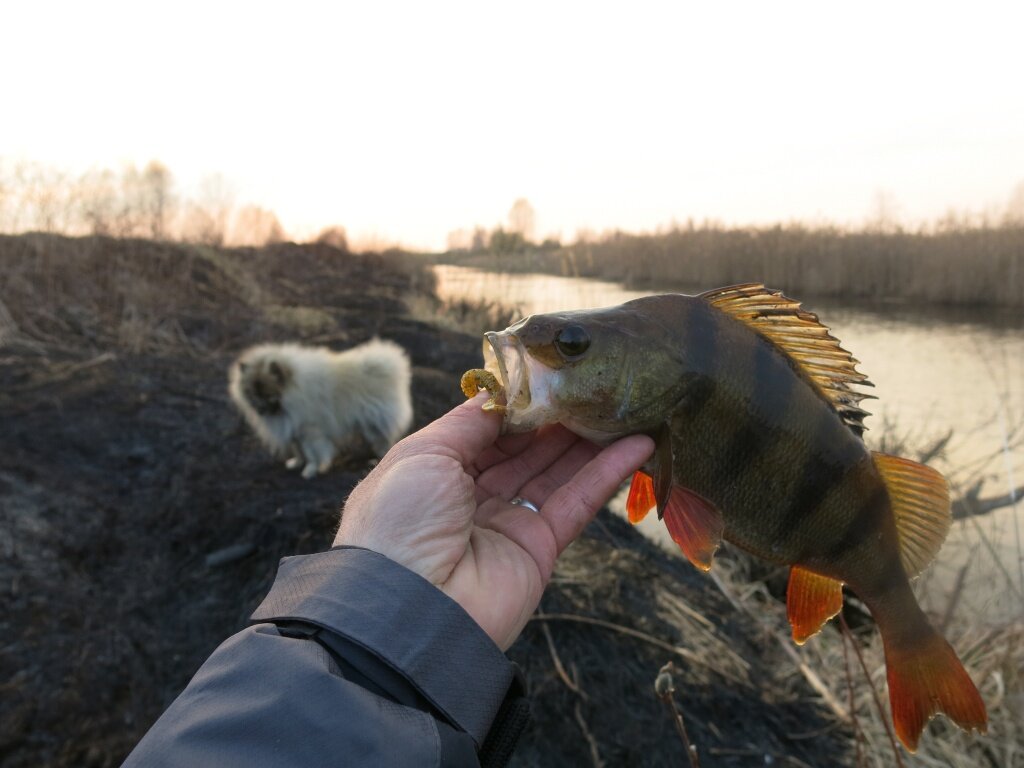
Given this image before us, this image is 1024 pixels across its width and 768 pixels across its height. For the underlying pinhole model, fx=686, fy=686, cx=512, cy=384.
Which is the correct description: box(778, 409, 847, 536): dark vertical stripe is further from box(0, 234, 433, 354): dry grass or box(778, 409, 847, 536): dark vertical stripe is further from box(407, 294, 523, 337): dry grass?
box(407, 294, 523, 337): dry grass

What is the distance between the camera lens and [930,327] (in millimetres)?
13648

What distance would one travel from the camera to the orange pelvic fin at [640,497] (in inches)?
81.7

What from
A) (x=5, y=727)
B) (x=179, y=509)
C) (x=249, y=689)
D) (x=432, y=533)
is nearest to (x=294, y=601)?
(x=249, y=689)

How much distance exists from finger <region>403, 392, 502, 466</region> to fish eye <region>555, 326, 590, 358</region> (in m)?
0.35

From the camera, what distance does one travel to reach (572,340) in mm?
1781

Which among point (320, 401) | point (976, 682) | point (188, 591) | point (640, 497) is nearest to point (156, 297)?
point (320, 401)

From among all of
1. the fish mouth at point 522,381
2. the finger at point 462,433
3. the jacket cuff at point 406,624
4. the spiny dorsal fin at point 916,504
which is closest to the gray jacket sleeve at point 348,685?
the jacket cuff at point 406,624

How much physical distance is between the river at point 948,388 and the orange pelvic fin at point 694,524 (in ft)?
8.97

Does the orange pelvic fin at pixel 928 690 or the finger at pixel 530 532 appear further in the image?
the finger at pixel 530 532

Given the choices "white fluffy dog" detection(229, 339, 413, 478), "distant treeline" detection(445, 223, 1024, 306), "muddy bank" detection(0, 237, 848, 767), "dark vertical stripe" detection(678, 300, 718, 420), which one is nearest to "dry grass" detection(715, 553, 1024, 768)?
"muddy bank" detection(0, 237, 848, 767)

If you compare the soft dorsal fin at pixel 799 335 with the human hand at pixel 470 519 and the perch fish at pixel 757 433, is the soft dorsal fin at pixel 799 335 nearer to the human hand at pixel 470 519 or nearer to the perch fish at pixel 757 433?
the perch fish at pixel 757 433

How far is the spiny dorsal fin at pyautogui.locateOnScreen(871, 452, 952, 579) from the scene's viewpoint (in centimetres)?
191

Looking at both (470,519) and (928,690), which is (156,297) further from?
(928,690)

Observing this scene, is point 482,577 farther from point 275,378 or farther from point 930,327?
point 930,327
